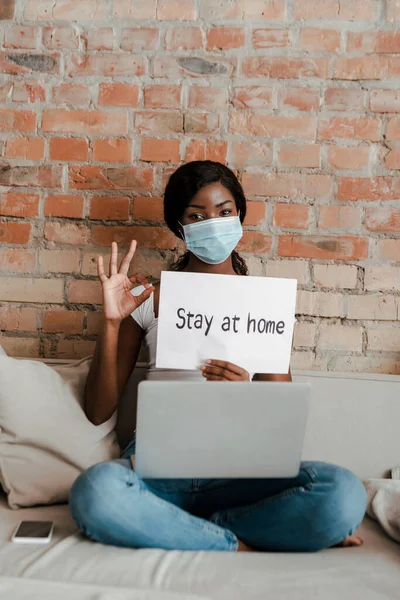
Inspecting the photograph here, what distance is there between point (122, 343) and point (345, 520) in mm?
725

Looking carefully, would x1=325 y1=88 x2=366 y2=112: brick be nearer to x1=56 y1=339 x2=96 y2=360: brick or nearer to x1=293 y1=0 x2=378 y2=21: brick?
x1=293 y1=0 x2=378 y2=21: brick

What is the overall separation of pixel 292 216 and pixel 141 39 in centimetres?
71

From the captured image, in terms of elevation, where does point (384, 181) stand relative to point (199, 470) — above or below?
above

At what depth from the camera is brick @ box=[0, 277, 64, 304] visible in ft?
6.06

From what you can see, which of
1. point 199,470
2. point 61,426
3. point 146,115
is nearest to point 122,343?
point 61,426

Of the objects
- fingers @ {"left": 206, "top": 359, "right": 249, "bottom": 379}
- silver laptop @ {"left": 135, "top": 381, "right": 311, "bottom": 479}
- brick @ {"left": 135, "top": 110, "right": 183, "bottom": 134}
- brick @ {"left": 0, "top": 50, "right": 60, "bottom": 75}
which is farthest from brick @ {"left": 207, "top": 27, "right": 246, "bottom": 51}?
silver laptop @ {"left": 135, "top": 381, "right": 311, "bottom": 479}

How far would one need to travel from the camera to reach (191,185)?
63.0 inches

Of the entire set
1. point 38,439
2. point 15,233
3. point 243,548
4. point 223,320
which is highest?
point 15,233

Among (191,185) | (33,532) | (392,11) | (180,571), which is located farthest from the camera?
(392,11)

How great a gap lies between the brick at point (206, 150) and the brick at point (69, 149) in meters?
0.32

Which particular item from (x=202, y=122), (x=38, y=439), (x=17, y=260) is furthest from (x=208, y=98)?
A: (x=38, y=439)

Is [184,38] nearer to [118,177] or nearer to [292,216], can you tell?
[118,177]

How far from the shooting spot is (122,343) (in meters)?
1.61

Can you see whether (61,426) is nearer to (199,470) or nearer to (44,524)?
(44,524)
